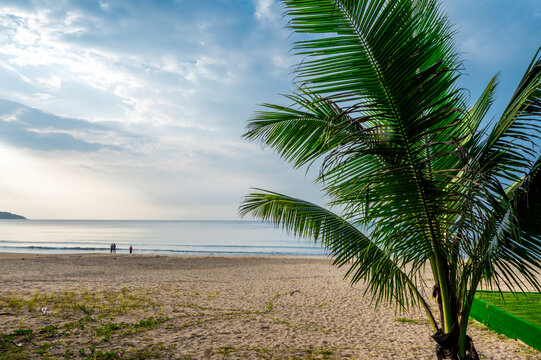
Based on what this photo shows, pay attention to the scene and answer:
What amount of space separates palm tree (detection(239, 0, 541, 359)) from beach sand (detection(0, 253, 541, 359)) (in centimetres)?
282

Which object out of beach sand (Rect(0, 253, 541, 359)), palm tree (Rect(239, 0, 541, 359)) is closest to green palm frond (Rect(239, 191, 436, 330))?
palm tree (Rect(239, 0, 541, 359))

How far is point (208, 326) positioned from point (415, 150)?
223 inches

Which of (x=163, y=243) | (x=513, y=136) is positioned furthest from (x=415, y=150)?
(x=163, y=243)

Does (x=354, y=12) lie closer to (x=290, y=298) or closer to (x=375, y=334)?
(x=375, y=334)

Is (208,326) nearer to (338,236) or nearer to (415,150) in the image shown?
(338,236)

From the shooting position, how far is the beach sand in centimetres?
511

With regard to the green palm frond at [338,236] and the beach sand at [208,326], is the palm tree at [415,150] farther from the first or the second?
the beach sand at [208,326]

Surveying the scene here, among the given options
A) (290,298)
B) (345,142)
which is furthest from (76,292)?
(345,142)

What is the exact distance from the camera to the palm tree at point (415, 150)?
2.18 m

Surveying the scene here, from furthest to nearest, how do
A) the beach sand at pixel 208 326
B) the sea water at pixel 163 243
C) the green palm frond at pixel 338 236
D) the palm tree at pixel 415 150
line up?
the sea water at pixel 163 243, the beach sand at pixel 208 326, the green palm frond at pixel 338 236, the palm tree at pixel 415 150

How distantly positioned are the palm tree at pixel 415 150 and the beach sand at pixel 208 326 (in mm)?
2817

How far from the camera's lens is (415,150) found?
2557 mm

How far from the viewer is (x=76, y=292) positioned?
31.1ft

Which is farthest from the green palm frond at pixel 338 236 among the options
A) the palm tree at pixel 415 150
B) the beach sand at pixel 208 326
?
the beach sand at pixel 208 326
